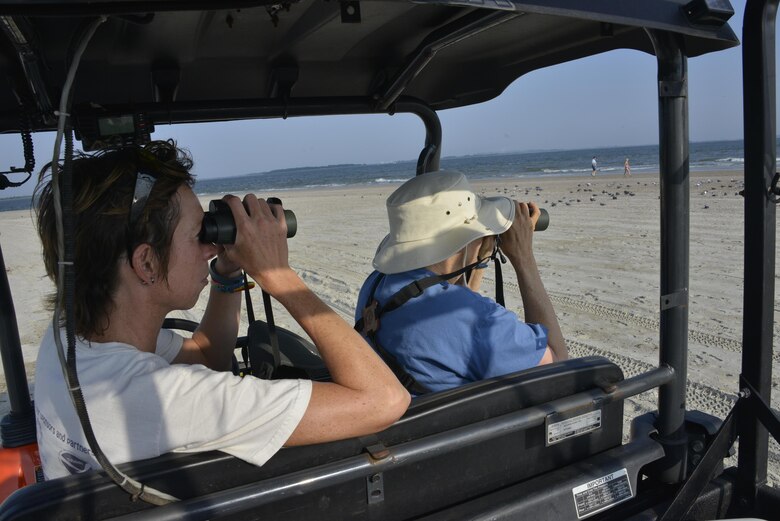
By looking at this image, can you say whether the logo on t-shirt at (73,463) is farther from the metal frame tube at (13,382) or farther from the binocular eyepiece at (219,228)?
the metal frame tube at (13,382)

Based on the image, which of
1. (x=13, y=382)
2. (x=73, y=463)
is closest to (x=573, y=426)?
(x=73, y=463)

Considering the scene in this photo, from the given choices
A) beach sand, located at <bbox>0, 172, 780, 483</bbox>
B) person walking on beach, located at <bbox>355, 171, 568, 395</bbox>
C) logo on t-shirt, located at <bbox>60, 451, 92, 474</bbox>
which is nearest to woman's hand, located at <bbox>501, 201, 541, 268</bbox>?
person walking on beach, located at <bbox>355, 171, 568, 395</bbox>

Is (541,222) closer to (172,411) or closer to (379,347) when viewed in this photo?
(379,347)

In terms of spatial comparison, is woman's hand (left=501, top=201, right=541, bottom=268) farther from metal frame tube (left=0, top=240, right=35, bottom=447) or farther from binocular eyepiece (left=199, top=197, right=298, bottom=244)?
metal frame tube (left=0, top=240, right=35, bottom=447)

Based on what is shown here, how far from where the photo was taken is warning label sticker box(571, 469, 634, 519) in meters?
1.68

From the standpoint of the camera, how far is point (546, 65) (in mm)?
2553

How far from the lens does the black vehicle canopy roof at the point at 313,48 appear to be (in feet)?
5.09

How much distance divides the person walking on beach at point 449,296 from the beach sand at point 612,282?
6.95 feet

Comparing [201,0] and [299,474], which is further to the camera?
[299,474]

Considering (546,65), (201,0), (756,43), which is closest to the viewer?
(201,0)

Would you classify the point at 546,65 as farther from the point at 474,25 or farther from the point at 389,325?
the point at 389,325

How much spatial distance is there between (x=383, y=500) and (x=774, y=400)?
3527 mm

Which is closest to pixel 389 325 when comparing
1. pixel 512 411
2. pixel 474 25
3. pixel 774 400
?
pixel 512 411

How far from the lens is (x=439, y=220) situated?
2.19 m
